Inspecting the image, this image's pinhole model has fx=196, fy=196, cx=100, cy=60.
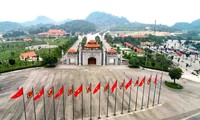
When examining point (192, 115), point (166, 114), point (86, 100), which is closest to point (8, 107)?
point (86, 100)

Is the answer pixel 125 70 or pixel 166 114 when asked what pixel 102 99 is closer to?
pixel 166 114

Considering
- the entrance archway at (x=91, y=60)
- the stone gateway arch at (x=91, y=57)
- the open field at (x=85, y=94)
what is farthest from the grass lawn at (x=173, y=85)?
the entrance archway at (x=91, y=60)

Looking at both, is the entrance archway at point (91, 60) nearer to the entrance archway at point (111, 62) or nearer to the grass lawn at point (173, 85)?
the entrance archway at point (111, 62)

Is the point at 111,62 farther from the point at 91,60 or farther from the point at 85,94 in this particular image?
the point at 85,94

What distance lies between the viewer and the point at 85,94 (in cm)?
3081

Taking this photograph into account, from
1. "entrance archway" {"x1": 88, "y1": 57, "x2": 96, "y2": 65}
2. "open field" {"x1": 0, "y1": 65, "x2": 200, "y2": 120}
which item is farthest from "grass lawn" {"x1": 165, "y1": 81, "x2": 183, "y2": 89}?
"entrance archway" {"x1": 88, "y1": 57, "x2": 96, "y2": 65}

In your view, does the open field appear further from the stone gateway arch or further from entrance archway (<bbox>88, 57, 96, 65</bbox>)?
entrance archway (<bbox>88, 57, 96, 65</bbox>)

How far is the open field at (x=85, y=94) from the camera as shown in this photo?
24.9 metres

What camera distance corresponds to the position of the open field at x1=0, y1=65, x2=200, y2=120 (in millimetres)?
24859

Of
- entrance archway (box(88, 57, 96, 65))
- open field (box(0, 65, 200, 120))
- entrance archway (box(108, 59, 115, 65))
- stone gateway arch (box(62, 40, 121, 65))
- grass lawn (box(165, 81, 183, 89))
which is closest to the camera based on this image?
open field (box(0, 65, 200, 120))

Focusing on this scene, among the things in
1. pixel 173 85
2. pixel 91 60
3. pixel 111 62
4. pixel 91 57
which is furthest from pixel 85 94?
pixel 111 62

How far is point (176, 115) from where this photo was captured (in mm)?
25672

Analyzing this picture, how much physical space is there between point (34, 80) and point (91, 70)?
42.6ft

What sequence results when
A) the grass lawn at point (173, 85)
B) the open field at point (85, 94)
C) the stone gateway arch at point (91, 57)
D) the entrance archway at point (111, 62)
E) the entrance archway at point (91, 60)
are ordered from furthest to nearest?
the entrance archway at point (111, 62) < the entrance archway at point (91, 60) < the stone gateway arch at point (91, 57) < the grass lawn at point (173, 85) < the open field at point (85, 94)
